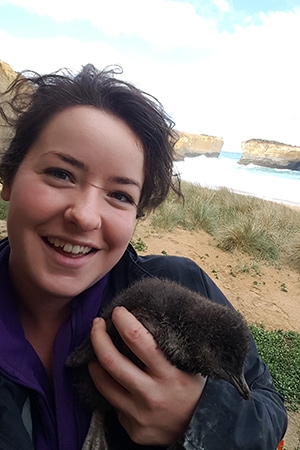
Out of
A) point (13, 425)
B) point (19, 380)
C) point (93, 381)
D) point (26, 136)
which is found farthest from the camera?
point (26, 136)

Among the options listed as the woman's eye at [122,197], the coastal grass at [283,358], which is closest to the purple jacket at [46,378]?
the woman's eye at [122,197]

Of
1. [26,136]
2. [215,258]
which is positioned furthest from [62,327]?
[215,258]

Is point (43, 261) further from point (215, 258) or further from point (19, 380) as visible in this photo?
point (215, 258)

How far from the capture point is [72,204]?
1.59 meters

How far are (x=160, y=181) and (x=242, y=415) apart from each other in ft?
4.06

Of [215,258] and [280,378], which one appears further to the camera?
[215,258]

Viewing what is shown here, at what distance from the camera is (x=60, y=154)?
5.41ft

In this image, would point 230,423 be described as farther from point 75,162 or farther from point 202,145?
point 202,145

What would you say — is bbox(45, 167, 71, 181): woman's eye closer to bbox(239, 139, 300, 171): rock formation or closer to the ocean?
the ocean

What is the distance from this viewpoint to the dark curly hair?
6.15 feet

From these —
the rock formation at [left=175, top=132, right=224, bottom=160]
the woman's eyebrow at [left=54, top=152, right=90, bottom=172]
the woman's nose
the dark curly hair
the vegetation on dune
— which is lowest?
the vegetation on dune

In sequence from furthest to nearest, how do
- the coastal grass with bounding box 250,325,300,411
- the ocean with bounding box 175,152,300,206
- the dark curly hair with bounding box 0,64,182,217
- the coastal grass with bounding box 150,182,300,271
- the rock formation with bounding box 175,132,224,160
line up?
the rock formation with bounding box 175,132,224,160, the ocean with bounding box 175,152,300,206, the coastal grass with bounding box 150,182,300,271, the coastal grass with bounding box 250,325,300,411, the dark curly hair with bounding box 0,64,182,217

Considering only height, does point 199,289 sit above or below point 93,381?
above

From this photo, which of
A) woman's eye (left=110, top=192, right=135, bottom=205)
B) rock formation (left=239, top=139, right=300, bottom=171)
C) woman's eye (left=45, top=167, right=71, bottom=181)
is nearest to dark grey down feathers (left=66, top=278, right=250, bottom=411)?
woman's eye (left=110, top=192, right=135, bottom=205)
